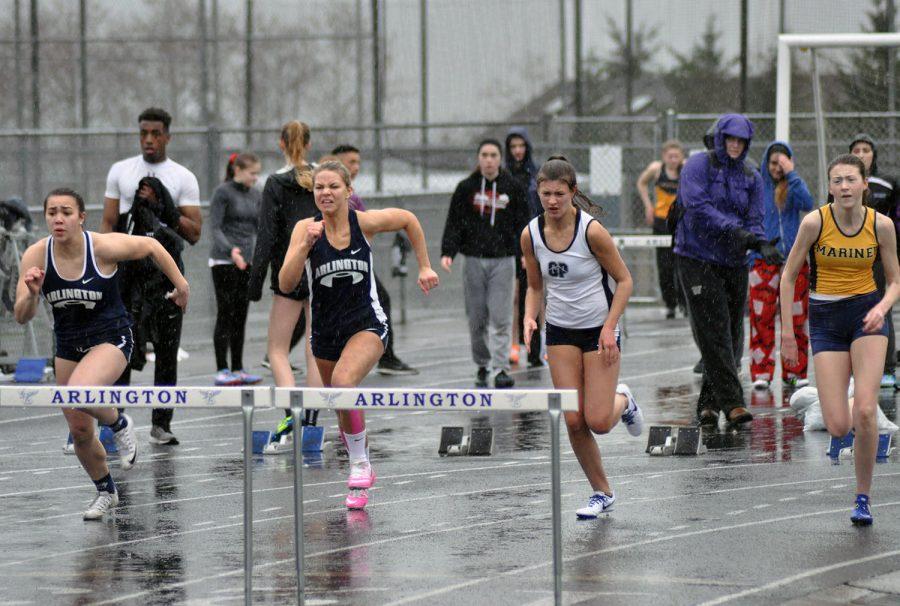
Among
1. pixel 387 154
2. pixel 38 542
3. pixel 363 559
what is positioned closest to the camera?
pixel 363 559

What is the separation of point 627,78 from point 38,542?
678 inches

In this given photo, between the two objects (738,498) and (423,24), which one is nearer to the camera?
(738,498)

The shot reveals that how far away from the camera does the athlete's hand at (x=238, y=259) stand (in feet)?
46.8

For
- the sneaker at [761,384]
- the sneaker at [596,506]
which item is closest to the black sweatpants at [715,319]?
the sneaker at [761,384]

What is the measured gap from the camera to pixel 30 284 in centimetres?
868

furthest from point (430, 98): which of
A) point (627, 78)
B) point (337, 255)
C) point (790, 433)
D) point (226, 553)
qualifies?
point (226, 553)

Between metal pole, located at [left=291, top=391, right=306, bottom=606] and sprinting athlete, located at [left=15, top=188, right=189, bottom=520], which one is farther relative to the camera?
sprinting athlete, located at [left=15, top=188, right=189, bottom=520]

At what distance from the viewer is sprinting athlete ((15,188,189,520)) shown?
8836 millimetres

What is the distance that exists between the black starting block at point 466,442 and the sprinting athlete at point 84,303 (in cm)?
246

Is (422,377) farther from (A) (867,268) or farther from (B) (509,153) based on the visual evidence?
(A) (867,268)

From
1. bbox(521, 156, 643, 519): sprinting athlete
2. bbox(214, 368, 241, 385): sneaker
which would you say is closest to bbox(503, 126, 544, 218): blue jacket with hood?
bbox(214, 368, 241, 385): sneaker

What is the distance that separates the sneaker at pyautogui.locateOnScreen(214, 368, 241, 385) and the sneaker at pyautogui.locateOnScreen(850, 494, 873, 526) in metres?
7.19

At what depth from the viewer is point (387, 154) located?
21703 mm

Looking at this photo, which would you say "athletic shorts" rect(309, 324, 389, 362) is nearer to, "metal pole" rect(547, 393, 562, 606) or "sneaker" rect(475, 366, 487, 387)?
"metal pole" rect(547, 393, 562, 606)
